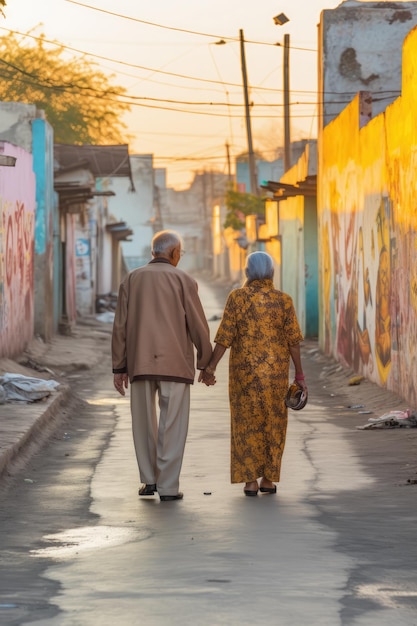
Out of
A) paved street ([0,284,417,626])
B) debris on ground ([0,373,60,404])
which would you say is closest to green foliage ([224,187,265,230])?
debris on ground ([0,373,60,404])

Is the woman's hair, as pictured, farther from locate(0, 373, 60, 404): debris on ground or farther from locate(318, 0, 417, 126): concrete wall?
locate(318, 0, 417, 126): concrete wall

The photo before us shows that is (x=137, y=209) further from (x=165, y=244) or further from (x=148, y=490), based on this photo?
(x=148, y=490)

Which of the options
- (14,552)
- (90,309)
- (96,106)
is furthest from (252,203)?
(14,552)

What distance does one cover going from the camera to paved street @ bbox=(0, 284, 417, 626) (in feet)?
19.2

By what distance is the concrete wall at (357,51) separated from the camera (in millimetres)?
25859

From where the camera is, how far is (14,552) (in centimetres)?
733

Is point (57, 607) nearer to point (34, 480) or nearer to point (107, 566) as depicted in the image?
point (107, 566)

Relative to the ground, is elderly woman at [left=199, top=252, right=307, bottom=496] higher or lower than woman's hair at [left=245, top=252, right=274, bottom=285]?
lower

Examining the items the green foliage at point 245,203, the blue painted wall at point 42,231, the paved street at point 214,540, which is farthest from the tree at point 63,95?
the paved street at point 214,540

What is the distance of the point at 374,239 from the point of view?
18.4 metres

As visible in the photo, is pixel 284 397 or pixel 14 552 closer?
pixel 14 552

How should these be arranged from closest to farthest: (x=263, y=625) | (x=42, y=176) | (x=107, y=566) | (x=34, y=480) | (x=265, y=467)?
(x=263, y=625) → (x=107, y=566) → (x=265, y=467) → (x=34, y=480) → (x=42, y=176)

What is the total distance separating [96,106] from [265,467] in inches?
1813

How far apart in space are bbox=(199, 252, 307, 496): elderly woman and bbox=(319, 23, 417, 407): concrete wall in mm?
5695
